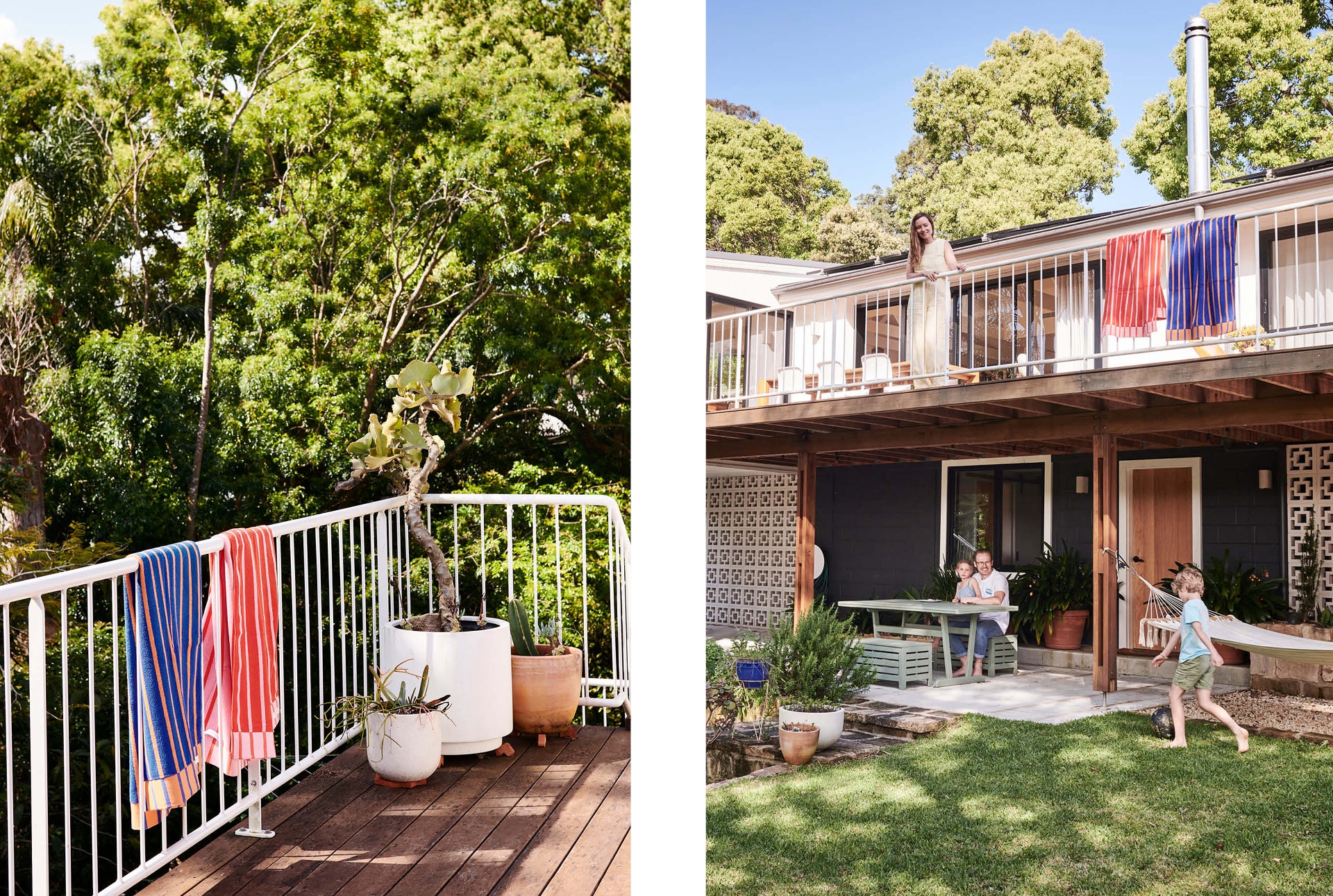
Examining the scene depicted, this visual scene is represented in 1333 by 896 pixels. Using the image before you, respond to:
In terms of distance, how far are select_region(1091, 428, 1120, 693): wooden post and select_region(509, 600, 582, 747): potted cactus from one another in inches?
62.7

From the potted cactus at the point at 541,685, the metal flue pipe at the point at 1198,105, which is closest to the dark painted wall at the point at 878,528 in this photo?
the potted cactus at the point at 541,685

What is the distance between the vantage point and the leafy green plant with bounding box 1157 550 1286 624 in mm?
2479

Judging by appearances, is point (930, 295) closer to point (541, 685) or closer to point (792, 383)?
point (792, 383)

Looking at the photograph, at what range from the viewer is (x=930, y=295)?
119 inches

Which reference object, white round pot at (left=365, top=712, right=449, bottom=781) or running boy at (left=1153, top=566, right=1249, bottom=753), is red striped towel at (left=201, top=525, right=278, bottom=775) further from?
running boy at (left=1153, top=566, right=1249, bottom=753)

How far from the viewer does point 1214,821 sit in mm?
2504

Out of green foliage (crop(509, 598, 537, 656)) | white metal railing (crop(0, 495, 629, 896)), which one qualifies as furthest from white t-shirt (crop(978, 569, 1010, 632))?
green foliage (crop(509, 598, 537, 656))

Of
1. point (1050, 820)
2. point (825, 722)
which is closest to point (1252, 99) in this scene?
point (1050, 820)

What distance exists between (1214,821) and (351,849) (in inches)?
89.2

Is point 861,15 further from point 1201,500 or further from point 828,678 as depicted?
point 828,678

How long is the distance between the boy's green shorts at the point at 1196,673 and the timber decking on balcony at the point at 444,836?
61.4 inches

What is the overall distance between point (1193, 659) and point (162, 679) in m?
2.51

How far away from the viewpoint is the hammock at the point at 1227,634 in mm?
2395

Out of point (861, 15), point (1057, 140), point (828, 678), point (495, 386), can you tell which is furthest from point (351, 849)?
point (495, 386)
